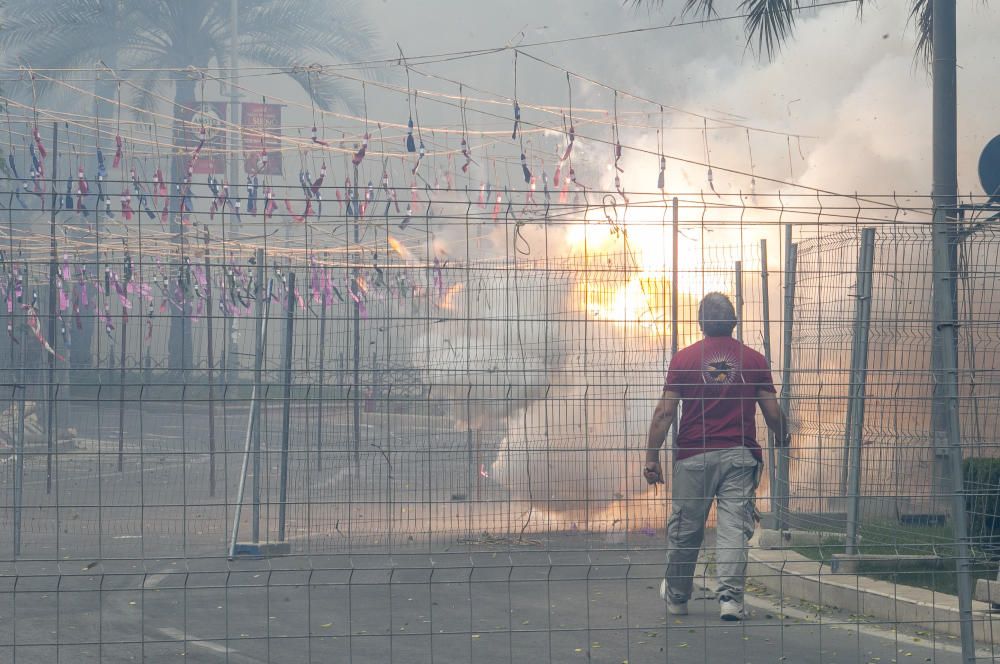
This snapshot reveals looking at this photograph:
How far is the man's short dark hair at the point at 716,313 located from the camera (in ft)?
21.9

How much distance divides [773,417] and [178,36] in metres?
24.8

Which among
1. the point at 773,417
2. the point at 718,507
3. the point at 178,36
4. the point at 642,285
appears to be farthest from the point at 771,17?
the point at 178,36

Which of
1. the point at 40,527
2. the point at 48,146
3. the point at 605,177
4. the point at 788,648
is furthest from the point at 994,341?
the point at 48,146

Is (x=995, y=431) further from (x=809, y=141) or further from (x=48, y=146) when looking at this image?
(x=48, y=146)

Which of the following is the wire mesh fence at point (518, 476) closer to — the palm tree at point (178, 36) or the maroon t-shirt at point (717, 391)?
the maroon t-shirt at point (717, 391)

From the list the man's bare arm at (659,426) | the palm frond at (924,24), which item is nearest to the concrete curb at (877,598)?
the man's bare arm at (659,426)

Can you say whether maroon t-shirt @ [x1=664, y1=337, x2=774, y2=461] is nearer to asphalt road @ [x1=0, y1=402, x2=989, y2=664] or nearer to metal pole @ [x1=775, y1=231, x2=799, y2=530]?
metal pole @ [x1=775, y1=231, x2=799, y2=530]

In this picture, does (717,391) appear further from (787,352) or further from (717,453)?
(787,352)

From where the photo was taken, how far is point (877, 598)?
6637 millimetres

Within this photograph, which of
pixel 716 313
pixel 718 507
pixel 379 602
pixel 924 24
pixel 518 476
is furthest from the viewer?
pixel 924 24

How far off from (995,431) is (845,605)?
4.73ft

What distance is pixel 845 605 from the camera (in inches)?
273

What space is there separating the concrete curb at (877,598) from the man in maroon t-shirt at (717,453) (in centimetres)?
24

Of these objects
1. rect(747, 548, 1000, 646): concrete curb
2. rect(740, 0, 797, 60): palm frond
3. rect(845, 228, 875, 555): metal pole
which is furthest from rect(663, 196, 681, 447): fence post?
rect(740, 0, 797, 60): palm frond
